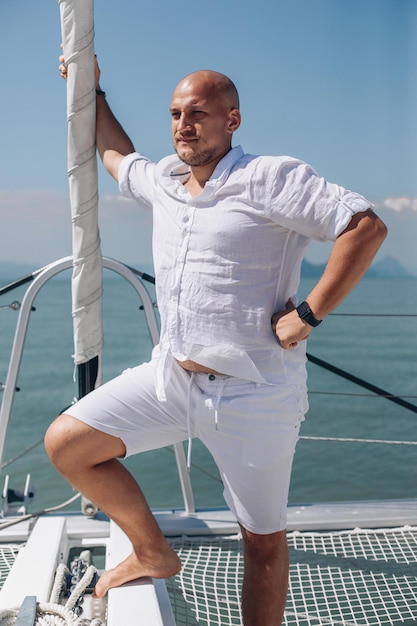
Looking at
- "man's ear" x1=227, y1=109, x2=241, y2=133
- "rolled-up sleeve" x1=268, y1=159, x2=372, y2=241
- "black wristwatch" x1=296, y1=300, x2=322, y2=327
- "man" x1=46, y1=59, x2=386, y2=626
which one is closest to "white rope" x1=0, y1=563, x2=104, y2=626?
"man" x1=46, y1=59, x2=386, y2=626

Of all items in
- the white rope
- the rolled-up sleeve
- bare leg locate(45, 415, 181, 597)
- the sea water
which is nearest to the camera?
the rolled-up sleeve

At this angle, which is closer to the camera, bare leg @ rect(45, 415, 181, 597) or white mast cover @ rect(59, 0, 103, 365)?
bare leg @ rect(45, 415, 181, 597)

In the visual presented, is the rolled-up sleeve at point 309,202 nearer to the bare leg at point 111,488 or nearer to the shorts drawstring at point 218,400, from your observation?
the shorts drawstring at point 218,400

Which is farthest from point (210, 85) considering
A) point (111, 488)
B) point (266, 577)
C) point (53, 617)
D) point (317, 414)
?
point (317, 414)

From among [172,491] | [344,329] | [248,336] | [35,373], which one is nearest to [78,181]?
[248,336]

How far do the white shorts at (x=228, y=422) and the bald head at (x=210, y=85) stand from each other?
63cm

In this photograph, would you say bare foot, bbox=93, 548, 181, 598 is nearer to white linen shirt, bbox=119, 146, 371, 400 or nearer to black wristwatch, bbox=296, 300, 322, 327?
white linen shirt, bbox=119, 146, 371, 400

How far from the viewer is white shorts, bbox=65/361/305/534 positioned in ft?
6.00

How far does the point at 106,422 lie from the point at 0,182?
1607 inches

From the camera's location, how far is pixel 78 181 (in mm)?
2309

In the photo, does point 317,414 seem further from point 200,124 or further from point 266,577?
point 200,124

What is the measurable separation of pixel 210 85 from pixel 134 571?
1.17m

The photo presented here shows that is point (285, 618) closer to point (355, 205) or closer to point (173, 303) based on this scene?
point (173, 303)

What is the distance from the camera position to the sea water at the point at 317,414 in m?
6.25
